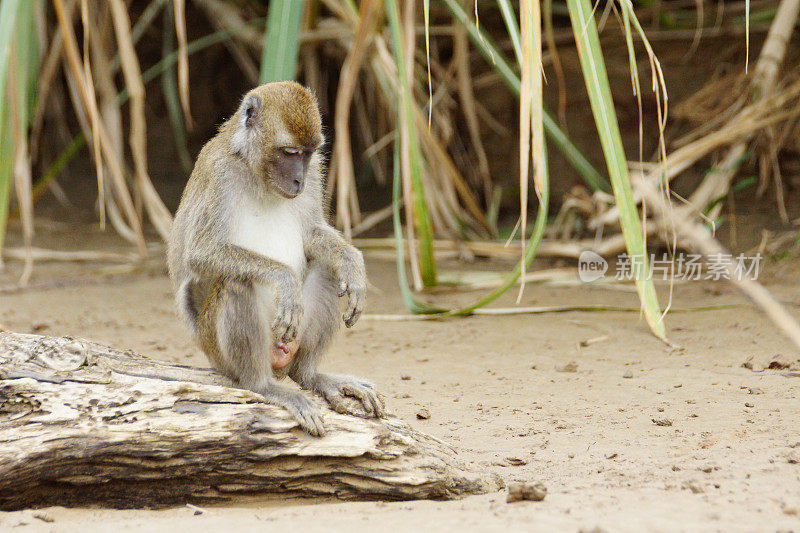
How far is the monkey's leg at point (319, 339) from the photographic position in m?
3.82

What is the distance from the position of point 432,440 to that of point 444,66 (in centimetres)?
666

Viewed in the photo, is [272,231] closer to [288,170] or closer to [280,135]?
[288,170]

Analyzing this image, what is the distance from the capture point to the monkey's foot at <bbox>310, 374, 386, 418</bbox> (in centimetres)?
364

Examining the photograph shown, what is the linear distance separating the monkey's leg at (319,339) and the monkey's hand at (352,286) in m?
0.11

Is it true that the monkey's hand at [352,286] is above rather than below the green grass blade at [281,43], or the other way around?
below

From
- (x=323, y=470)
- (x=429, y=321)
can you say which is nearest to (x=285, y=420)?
(x=323, y=470)

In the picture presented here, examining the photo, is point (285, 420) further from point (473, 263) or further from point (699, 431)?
point (473, 263)

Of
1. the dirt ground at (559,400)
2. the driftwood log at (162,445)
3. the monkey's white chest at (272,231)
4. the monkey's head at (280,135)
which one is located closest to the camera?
the dirt ground at (559,400)

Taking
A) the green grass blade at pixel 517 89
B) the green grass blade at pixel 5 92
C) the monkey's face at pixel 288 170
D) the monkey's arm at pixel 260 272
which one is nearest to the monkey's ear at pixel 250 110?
the monkey's face at pixel 288 170

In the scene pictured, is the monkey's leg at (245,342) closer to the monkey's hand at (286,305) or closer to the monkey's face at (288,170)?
the monkey's hand at (286,305)

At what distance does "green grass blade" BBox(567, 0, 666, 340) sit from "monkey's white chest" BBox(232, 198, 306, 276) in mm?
1554

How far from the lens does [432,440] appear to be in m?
3.59

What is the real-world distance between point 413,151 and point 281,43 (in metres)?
1.05

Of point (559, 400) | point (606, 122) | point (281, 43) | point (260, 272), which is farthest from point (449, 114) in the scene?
point (260, 272)
